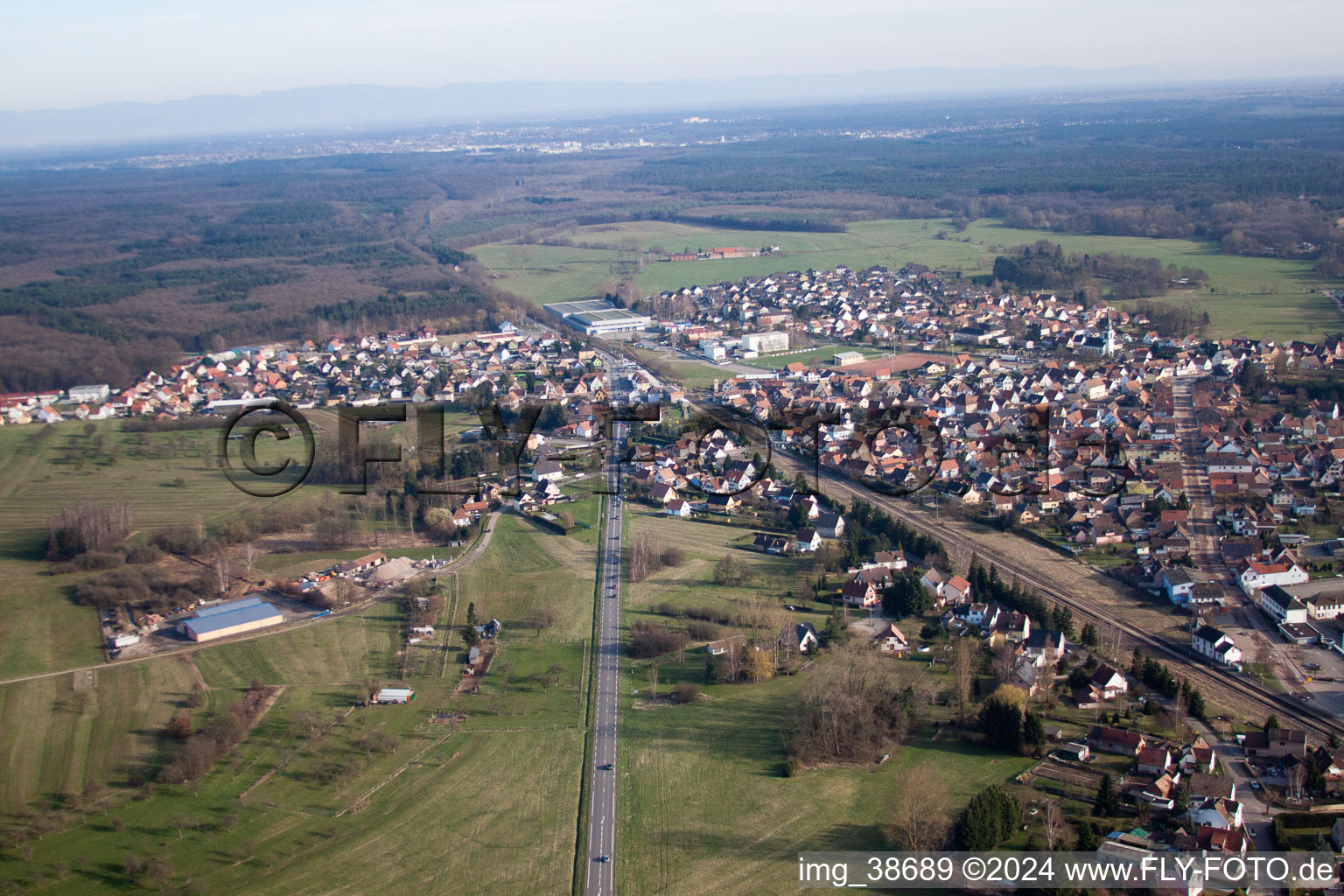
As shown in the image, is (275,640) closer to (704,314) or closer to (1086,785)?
(1086,785)

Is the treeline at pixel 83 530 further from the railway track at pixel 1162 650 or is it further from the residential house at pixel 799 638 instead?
the railway track at pixel 1162 650

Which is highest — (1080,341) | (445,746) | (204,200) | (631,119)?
(631,119)

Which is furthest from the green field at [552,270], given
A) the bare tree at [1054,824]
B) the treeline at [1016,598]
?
the bare tree at [1054,824]

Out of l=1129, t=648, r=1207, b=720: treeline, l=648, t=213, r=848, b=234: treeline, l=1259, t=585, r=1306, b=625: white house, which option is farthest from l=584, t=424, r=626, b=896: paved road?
l=648, t=213, r=848, b=234: treeline

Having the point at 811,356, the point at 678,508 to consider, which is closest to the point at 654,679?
the point at 678,508

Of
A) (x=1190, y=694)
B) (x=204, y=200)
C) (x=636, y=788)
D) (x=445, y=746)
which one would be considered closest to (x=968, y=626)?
(x=1190, y=694)

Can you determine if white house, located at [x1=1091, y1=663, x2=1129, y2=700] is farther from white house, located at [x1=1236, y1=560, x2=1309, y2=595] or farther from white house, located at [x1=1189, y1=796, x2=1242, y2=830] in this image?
white house, located at [x1=1236, y1=560, x2=1309, y2=595]

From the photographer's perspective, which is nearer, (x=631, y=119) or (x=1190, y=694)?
(x=1190, y=694)
